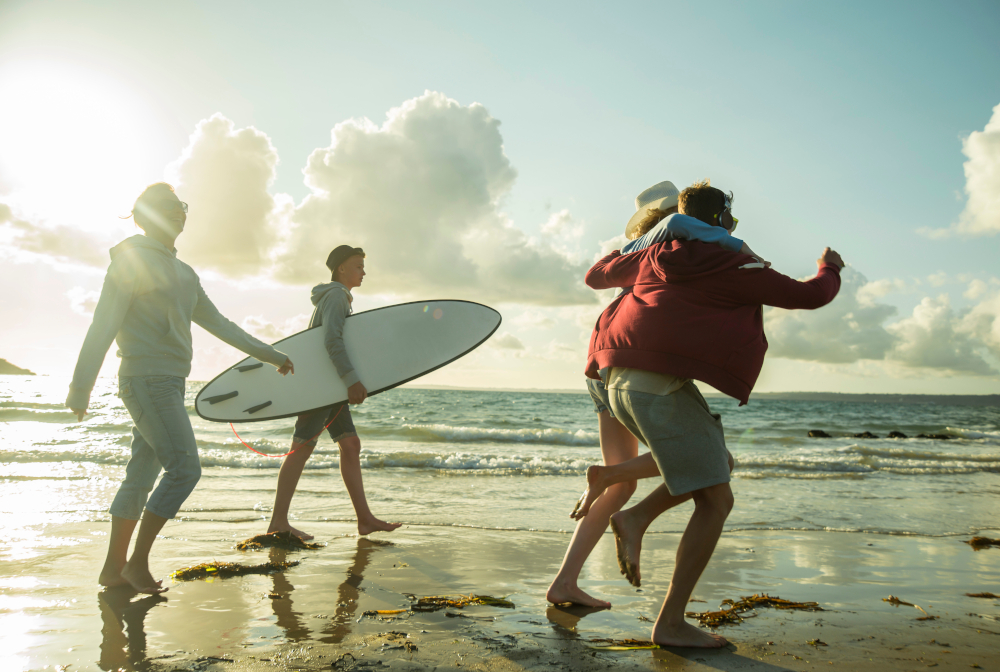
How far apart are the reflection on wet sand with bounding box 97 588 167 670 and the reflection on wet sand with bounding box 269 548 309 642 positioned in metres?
0.46

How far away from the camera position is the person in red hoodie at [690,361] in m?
1.93

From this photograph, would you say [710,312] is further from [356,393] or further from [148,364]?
[356,393]

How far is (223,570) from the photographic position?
311cm

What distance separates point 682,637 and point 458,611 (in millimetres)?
919

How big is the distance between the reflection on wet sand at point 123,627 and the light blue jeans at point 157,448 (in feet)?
1.15

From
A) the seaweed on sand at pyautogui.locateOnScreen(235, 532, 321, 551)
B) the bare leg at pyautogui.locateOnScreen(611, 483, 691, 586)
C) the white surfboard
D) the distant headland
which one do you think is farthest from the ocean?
the distant headland

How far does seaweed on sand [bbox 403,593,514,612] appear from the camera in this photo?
2.59 m

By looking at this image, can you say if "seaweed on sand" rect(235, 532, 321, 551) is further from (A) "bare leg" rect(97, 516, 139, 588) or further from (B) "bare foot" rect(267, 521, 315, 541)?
(A) "bare leg" rect(97, 516, 139, 588)

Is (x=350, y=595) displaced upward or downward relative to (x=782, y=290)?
downward

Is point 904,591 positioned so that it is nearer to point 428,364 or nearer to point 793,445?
point 428,364

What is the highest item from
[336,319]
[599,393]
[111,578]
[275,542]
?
[336,319]

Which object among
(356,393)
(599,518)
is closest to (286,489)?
(356,393)

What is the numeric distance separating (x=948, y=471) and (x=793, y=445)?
244 inches

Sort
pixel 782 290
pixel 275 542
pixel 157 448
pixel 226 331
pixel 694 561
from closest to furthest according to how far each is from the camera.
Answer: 1. pixel 782 290
2. pixel 694 561
3. pixel 157 448
4. pixel 226 331
5. pixel 275 542
